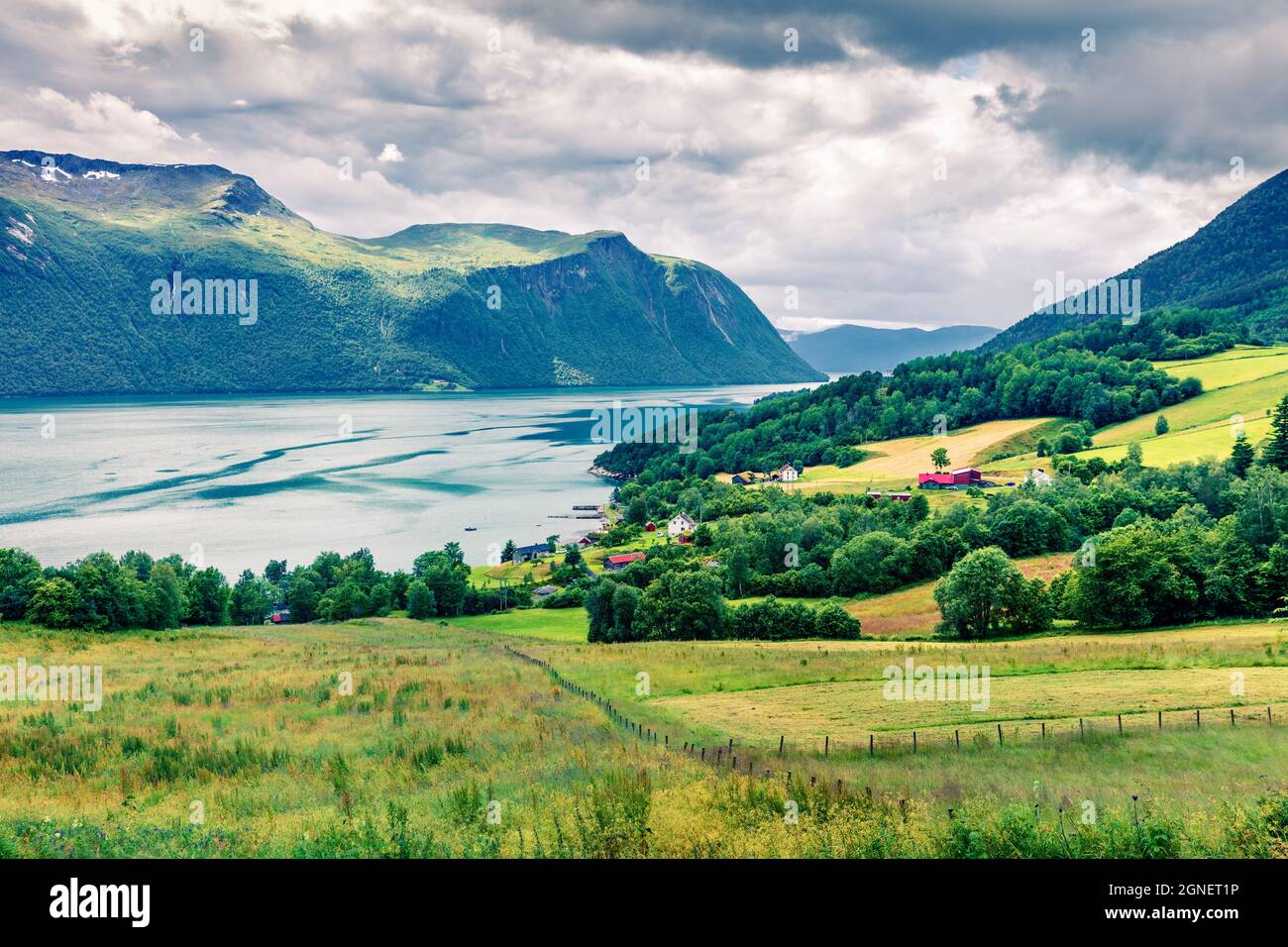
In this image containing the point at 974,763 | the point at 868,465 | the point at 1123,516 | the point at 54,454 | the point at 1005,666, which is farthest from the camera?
the point at 54,454

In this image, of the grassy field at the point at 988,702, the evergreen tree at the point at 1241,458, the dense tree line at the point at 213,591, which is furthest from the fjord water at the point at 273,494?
the evergreen tree at the point at 1241,458

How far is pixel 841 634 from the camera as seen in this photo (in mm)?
52969

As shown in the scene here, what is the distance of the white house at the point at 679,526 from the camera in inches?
4027

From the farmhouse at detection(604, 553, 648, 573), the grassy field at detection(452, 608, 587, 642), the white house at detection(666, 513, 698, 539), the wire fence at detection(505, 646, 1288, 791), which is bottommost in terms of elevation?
the grassy field at detection(452, 608, 587, 642)

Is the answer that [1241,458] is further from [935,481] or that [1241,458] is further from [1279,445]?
[935,481]

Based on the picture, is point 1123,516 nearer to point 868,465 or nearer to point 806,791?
point 868,465

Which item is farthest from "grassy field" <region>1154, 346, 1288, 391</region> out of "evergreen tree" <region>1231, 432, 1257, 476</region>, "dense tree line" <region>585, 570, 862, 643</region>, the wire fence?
the wire fence

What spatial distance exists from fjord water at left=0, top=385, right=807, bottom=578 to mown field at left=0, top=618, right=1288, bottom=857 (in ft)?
215

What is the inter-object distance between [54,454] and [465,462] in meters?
73.6

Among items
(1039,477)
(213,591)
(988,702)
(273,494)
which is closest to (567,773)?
(988,702)

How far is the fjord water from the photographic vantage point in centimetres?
9625

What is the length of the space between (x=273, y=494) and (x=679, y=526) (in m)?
65.8

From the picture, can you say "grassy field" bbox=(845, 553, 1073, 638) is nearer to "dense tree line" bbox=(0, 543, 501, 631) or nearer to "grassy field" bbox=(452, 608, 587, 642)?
"grassy field" bbox=(452, 608, 587, 642)
